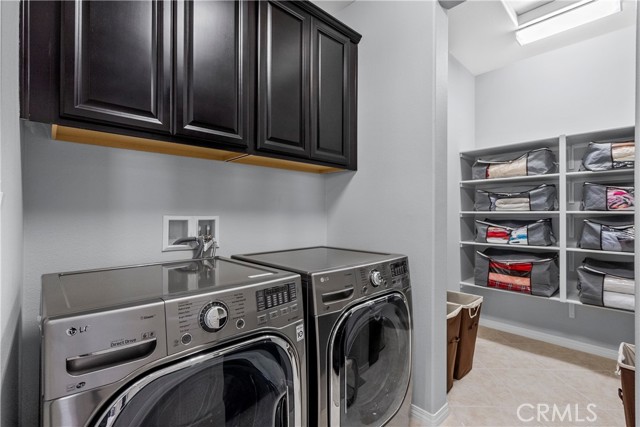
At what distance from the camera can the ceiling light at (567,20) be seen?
225 centimetres

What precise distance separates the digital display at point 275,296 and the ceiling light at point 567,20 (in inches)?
117

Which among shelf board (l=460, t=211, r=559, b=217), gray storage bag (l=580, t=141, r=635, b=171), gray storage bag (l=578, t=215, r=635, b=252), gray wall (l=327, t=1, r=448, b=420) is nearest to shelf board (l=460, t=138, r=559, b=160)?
gray storage bag (l=580, t=141, r=635, b=171)

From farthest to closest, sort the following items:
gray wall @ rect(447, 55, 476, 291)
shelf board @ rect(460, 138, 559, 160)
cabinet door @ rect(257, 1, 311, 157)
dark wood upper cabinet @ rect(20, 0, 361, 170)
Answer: gray wall @ rect(447, 55, 476, 291) → shelf board @ rect(460, 138, 559, 160) → cabinet door @ rect(257, 1, 311, 157) → dark wood upper cabinet @ rect(20, 0, 361, 170)

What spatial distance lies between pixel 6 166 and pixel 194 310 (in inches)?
21.9

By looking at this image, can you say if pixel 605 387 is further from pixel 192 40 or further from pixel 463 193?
pixel 192 40

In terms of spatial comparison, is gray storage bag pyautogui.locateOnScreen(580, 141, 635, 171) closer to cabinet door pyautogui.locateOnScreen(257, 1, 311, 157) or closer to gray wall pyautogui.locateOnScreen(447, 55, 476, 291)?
gray wall pyautogui.locateOnScreen(447, 55, 476, 291)

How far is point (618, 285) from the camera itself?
7.30 feet

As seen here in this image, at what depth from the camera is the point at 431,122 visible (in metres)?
1.65

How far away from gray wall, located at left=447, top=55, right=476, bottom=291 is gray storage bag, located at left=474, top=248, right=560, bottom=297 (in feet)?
0.78

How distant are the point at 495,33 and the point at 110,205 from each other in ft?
10.5

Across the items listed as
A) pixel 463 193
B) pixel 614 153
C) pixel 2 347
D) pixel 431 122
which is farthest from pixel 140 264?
pixel 614 153

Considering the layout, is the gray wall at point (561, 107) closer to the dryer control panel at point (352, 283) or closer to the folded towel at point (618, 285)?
the folded towel at point (618, 285)

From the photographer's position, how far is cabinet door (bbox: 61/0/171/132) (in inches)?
38.9

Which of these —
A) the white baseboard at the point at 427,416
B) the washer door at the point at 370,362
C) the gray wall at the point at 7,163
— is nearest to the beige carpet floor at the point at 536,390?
the white baseboard at the point at 427,416
